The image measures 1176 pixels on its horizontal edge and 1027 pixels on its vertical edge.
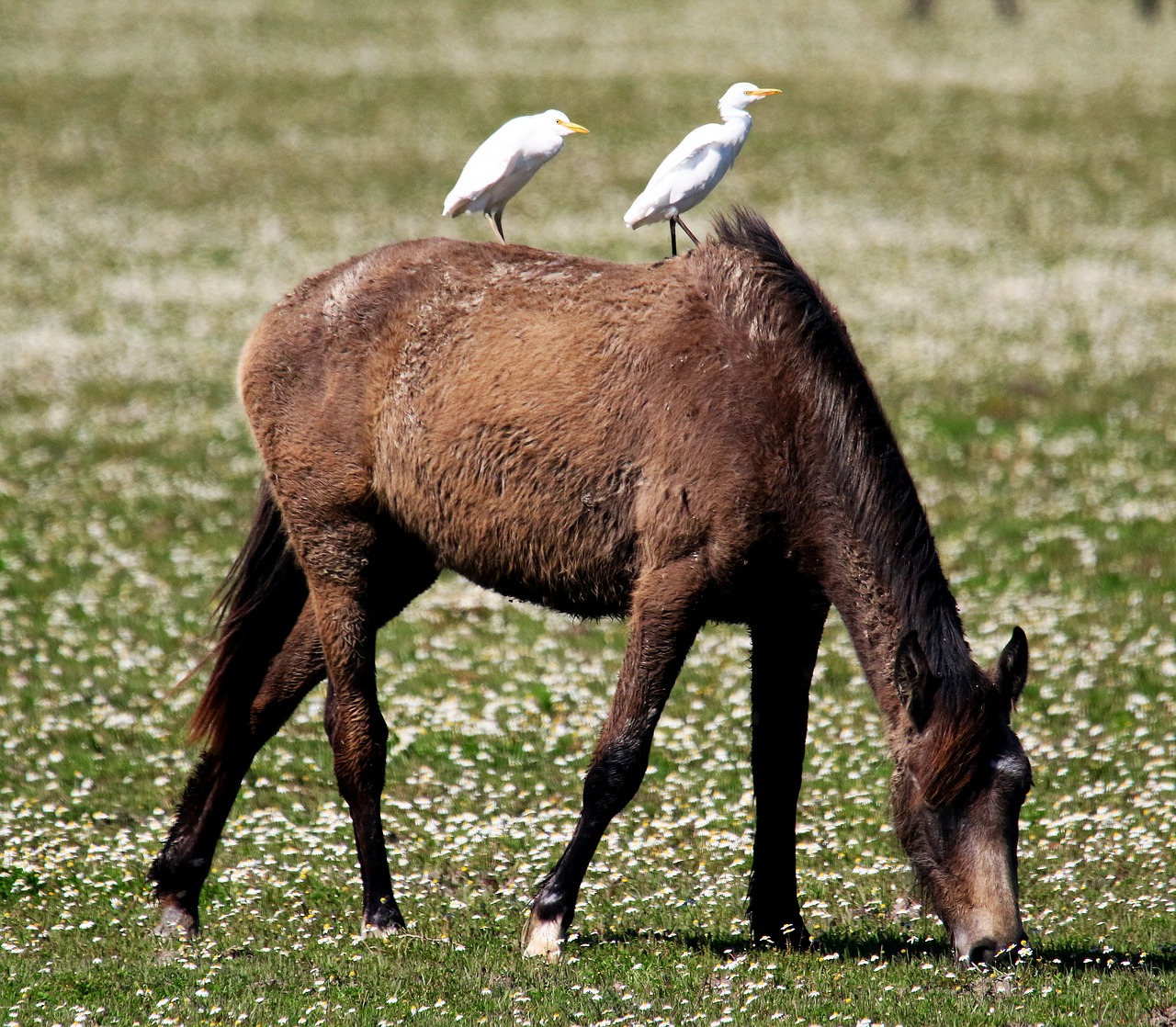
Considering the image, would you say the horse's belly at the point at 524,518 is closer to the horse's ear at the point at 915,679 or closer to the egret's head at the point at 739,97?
the horse's ear at the point at 915,679

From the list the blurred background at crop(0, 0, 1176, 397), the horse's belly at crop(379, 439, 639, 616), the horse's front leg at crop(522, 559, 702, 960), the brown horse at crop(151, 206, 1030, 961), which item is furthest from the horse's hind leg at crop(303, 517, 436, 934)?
the blurred background at crop(0, 0, 1176, 397)

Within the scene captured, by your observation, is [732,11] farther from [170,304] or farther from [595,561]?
[595,561]

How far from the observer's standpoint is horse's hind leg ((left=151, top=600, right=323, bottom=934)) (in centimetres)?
814

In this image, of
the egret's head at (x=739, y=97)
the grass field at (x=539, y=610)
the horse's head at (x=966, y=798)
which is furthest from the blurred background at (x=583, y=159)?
the horse's head at (x=966, y=798)

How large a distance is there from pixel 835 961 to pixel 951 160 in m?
33.7

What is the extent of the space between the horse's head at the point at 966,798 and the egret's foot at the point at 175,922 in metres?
3.77

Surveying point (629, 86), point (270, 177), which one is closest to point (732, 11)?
point (629, 86)

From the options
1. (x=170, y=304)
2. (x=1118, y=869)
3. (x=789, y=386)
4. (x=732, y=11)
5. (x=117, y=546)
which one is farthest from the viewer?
(x=732, y=11)

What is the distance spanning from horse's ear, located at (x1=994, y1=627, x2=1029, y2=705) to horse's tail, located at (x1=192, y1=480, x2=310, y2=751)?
12.9ft

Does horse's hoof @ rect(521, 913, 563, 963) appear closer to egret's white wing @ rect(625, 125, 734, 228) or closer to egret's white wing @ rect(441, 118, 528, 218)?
egret's white wing @ rect(625, 125, 734, 228)

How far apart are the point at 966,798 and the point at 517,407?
2.77 metres

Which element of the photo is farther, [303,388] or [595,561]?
[303,388]

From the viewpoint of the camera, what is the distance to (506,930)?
25.3 feet

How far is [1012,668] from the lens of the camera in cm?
653
